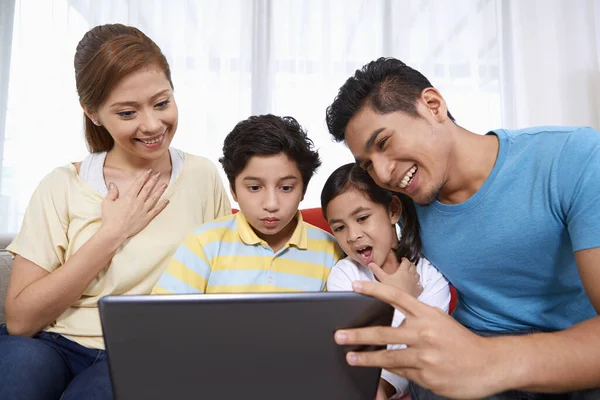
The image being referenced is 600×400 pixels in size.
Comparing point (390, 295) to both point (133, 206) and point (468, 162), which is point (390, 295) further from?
point (133, 206)

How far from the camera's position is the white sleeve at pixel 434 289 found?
1218 mm

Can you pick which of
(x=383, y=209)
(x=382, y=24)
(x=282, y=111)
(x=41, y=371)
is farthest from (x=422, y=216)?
(x=382, y=24)

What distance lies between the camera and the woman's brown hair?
1.24 metres

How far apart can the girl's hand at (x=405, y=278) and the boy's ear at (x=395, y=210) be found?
14 centimetres

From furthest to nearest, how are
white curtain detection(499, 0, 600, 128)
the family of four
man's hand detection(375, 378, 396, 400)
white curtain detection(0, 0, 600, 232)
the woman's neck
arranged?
white curtain detection(499, 0, 600, 128) < white curtain detection(0, 0, 600, 232) < the woman's neck < man's hand detection(375, 378, 396, 400) < the family of four

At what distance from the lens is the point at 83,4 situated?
3018 mm

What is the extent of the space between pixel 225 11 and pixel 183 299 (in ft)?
8.83

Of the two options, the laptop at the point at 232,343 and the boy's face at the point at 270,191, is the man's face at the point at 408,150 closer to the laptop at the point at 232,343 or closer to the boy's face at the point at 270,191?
the boy's face at the point at 270,191

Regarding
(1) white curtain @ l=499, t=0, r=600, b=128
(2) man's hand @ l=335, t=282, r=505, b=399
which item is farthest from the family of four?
(1) white curtain @ l=499, t=0, r=600, b=128

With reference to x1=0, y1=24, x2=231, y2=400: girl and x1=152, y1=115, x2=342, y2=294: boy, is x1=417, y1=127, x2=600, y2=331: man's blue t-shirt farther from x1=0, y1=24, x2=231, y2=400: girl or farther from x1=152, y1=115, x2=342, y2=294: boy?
x1=0, y1=24, x2=231, y2=400: girl

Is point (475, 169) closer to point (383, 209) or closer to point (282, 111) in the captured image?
point (383, 209)

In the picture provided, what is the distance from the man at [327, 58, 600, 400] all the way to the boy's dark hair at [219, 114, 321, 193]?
12 centimetres

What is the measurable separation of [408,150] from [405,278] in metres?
0.30

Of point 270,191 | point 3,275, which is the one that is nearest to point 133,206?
point 270,191
